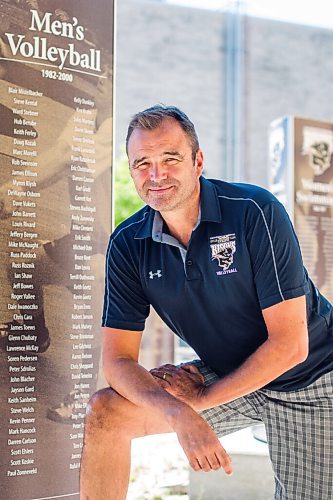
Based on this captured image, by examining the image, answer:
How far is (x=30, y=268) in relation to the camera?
2.82m

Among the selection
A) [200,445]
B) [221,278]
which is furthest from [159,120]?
[200,445]

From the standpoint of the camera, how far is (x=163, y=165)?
2455 mm

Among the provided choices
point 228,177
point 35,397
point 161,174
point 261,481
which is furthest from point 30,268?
point 228,177

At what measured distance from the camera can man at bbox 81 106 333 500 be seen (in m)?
2.37

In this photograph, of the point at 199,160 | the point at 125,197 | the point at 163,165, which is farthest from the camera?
the point at 125,197

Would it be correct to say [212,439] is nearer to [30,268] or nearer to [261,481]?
[30,268]

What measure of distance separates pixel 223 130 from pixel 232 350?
16402 mm

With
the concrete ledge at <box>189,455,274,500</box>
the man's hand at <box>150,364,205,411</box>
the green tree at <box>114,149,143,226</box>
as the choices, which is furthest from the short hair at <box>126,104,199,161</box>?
the green tree at <box>114,149,143,226</box>

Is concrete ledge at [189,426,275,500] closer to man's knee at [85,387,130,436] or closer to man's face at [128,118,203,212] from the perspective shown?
man's knee at [85,387,130,436]

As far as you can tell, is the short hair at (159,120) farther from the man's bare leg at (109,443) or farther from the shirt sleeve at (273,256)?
the man's bare leg at (109,443)

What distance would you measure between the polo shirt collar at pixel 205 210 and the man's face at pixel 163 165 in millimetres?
64

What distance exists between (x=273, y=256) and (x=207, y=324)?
0.33 meters

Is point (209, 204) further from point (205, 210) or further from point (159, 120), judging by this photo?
point (159, 120)

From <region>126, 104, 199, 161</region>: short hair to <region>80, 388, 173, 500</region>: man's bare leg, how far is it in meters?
0.84
